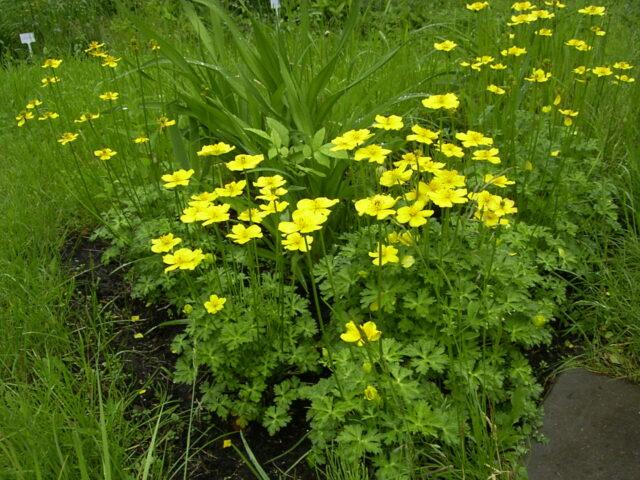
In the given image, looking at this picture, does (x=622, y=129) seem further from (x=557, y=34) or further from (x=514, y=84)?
(x=557, y=34)

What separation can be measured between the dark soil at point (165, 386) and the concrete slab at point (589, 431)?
644 millimetres

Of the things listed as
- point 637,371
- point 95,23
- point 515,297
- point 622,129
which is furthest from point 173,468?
point 95,23

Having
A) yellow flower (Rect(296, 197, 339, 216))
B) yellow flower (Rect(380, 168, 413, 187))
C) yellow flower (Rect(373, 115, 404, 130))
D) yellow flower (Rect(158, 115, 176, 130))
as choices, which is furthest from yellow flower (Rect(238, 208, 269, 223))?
yellow flower (Rect(158, 115, 176, 130))

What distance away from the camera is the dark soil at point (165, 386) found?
171 cm

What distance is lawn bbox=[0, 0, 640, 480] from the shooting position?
156 cm

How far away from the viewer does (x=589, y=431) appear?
1699mm

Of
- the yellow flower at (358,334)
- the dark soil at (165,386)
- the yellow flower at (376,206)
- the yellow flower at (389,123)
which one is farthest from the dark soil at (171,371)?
the yellow flower at (389,123)

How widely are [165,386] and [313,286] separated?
2.48 feet

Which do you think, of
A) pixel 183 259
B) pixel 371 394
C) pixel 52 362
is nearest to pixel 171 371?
pixel 52 362

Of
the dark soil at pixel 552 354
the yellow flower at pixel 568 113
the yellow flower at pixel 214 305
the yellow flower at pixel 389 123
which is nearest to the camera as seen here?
the yellow flower at pixel 214 305

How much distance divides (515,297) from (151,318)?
4.19ft

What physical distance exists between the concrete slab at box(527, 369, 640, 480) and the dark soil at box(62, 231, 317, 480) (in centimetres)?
64

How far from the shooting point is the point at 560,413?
1.76 metres

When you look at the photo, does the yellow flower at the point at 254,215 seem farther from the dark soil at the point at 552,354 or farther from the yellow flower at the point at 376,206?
the dark soil at the point at 552,354
